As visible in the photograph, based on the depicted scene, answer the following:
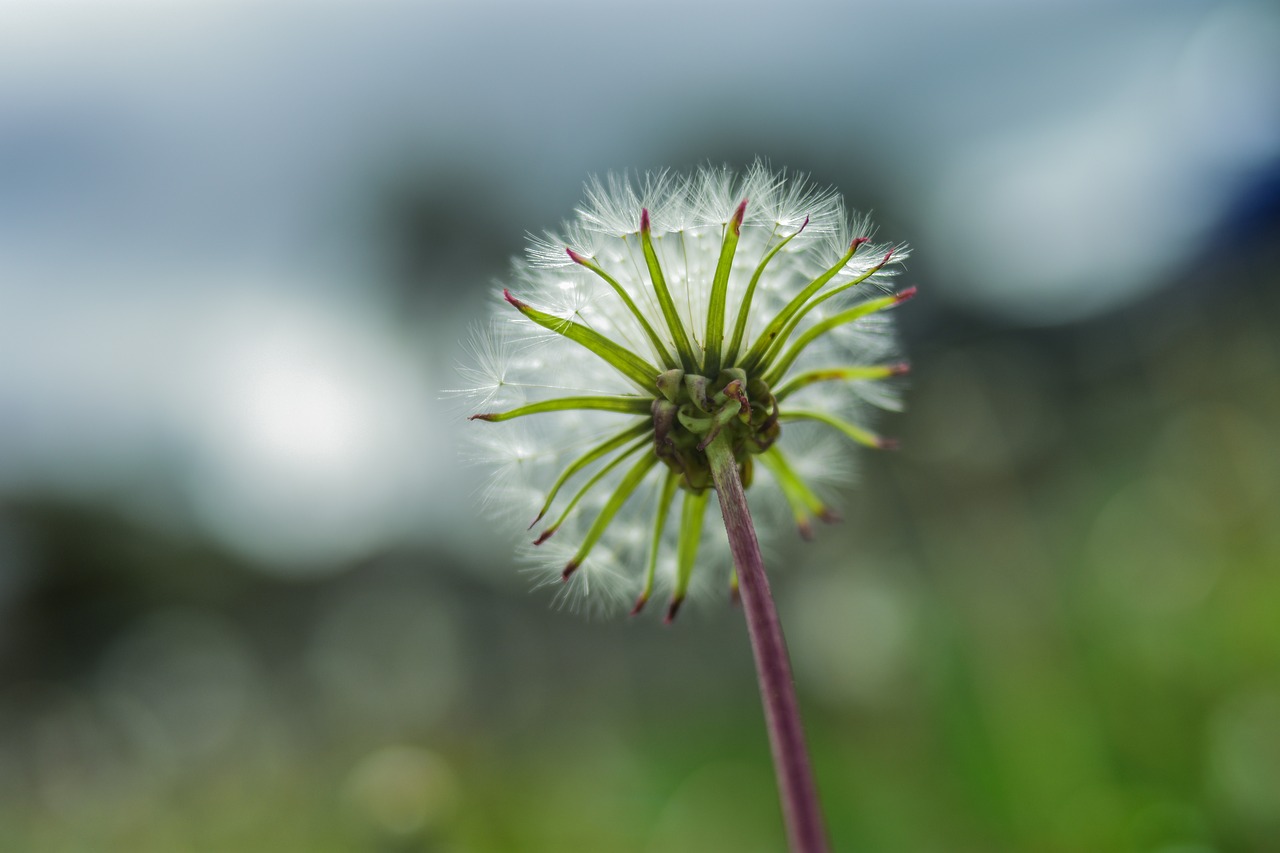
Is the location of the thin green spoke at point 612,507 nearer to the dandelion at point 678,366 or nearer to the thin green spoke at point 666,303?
the dandelion at point 678,366

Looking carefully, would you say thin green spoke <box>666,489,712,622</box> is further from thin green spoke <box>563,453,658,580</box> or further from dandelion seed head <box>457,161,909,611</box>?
thin green spoke <box>563,453,658,580</box>

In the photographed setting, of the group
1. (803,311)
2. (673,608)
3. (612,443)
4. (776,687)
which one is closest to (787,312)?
(803,311)

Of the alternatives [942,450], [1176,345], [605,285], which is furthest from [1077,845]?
[1176,345]

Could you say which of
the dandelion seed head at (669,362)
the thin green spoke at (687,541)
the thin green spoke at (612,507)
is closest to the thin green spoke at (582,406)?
the dandelion seed head at (669,362)

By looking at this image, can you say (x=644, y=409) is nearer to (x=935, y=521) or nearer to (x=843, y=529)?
(x=935, y=521)

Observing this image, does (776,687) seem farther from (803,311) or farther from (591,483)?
(803,311)

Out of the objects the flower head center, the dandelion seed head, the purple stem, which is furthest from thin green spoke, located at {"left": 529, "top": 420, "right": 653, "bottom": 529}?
the purple stem

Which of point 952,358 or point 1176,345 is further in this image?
point 1176,345
